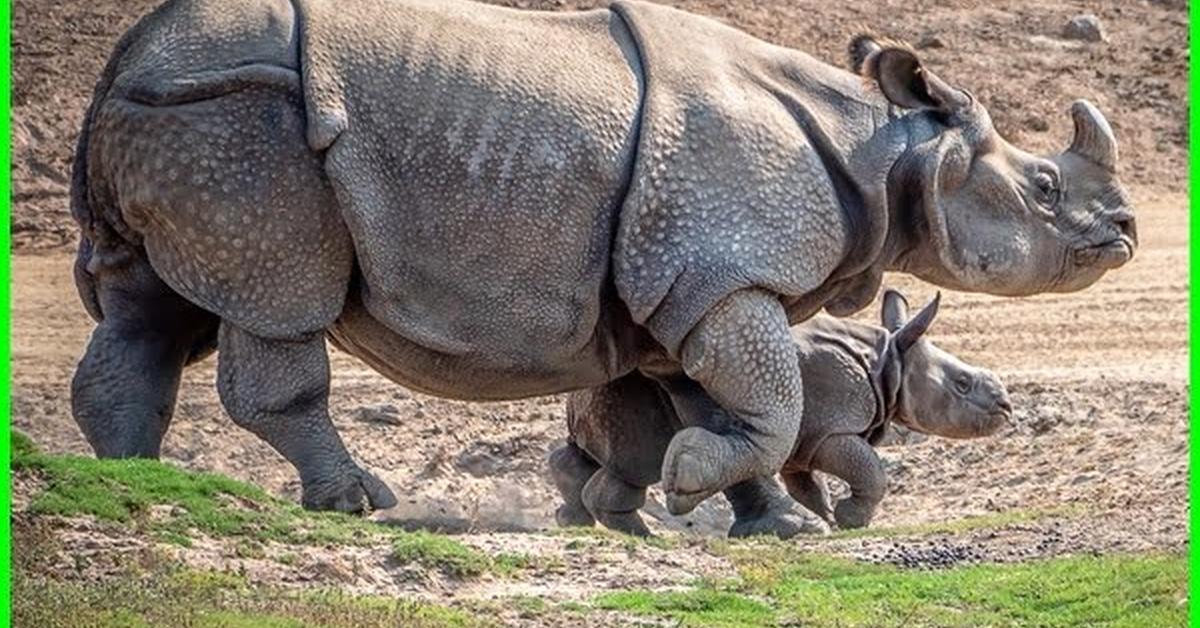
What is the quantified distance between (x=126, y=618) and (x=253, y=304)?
10.4 feet

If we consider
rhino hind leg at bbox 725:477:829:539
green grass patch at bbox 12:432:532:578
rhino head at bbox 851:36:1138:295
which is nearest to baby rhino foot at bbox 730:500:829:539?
rhino hind leg at bbox 725:477:829:539

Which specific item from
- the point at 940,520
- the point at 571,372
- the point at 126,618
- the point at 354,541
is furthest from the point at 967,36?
the point at 126,618

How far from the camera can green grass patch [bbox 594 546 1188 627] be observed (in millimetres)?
15539

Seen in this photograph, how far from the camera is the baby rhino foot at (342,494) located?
17.3 m

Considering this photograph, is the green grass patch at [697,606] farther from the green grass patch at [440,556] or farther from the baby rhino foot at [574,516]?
the baby rhino foot at [574,516]

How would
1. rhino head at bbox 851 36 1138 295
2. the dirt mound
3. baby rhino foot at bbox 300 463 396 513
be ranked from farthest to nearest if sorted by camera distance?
1. the dirt mound
2. rhino head at bbox 851 36 1138 295
3. baby rhino foot at bbox 300 463 396 513

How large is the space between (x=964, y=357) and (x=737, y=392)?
21.7 ft

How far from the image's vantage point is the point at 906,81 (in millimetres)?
18500

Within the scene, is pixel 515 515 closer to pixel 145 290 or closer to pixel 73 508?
pixel 145 290

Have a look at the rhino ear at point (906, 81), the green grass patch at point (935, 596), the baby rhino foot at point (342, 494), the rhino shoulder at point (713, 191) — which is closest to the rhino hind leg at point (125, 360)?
the baby rhino foot at point (342, 494)

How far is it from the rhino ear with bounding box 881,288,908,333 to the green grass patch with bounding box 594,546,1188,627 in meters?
3.85

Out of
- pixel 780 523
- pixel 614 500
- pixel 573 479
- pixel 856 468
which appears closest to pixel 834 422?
pixel 856 468

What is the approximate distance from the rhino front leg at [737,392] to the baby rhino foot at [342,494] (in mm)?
1402

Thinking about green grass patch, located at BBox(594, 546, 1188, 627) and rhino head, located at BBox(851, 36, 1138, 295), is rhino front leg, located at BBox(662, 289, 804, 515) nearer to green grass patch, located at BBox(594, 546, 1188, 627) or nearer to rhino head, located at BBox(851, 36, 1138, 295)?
green grass patch, located at BBox(594, 546, 1188, 627)
